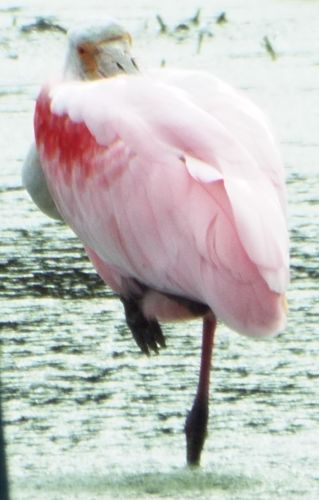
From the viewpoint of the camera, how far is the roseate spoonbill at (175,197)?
496 centimetres

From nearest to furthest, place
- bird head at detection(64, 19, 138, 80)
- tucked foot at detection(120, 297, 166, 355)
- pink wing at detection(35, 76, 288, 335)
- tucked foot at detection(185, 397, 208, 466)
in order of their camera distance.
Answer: pink wing at detection(35, 76, 288, 335) → tucked foot at detection(185, 397, 208, 466) → tucked foot at detection(120, 297, 166, 355) → bird head at detection(64, 19, 138, 80)

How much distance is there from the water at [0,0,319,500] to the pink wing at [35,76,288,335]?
1.42ft

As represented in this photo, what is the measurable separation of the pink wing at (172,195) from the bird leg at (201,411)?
251 millimetres

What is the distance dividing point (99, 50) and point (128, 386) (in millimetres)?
1362

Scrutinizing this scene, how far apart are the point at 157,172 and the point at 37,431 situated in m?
0.90

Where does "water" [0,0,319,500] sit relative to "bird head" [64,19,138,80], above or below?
below

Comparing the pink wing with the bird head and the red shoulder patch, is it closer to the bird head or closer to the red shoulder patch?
the red shoulder patch

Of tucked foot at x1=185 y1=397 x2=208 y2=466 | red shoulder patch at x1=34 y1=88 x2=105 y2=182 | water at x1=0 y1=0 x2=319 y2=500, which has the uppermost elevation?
red shoulder patch at x1=34 y1=88 x2=105 y2=182

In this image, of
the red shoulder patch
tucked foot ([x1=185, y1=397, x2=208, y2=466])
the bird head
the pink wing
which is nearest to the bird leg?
tucked foot ([x1=185, y1=397, x2=208, y2=466])

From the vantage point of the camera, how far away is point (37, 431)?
5.55 meters

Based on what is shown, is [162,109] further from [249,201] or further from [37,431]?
[37,431]

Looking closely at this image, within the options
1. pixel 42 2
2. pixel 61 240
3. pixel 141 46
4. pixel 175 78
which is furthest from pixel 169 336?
pixel 42 2

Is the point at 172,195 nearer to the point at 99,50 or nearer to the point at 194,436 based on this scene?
the point at 194,436

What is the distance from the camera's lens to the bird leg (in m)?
5.27
